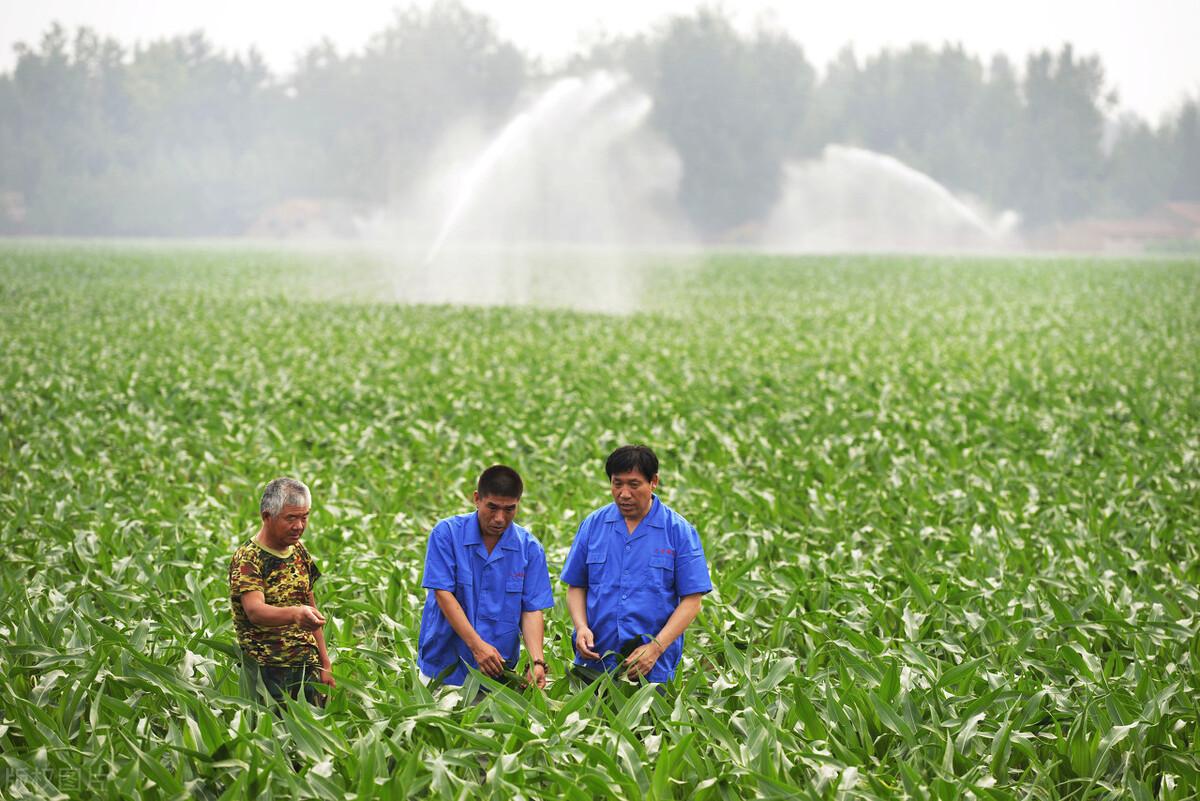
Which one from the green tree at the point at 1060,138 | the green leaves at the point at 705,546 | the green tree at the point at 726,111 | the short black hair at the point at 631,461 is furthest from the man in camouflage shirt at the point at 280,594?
the green tree at the point at 1060,138

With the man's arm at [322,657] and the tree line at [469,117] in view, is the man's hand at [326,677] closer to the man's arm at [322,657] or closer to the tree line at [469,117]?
the man's arm at [322,657]

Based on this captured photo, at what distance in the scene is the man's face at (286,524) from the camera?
3.53 metres

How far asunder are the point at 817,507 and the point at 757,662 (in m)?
3.13

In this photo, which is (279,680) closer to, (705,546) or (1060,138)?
(705,546)

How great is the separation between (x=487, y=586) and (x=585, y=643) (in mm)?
374

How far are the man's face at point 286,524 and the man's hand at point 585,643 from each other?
98 centimetres

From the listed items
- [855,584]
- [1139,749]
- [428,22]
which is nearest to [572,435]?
[855,584]

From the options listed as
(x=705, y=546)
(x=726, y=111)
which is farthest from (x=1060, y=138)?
(x=705, y=546)

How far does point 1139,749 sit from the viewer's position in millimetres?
3949

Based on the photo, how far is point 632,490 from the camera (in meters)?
3.80

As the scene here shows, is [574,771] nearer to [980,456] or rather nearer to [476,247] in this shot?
[980,456]

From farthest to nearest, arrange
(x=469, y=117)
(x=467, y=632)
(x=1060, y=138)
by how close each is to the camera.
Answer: (x=469, y=117), (x=1060, y=138), (x=467, y=632)

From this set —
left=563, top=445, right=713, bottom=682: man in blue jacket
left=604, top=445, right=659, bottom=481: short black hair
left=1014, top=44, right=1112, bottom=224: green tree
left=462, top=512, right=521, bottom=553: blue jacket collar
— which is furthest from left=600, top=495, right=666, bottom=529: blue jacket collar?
left=1014, top=44, right=1112, bottom=224: green tree

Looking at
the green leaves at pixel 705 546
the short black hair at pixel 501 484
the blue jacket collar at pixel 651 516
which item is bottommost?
the green leaves at pixel 705 546
